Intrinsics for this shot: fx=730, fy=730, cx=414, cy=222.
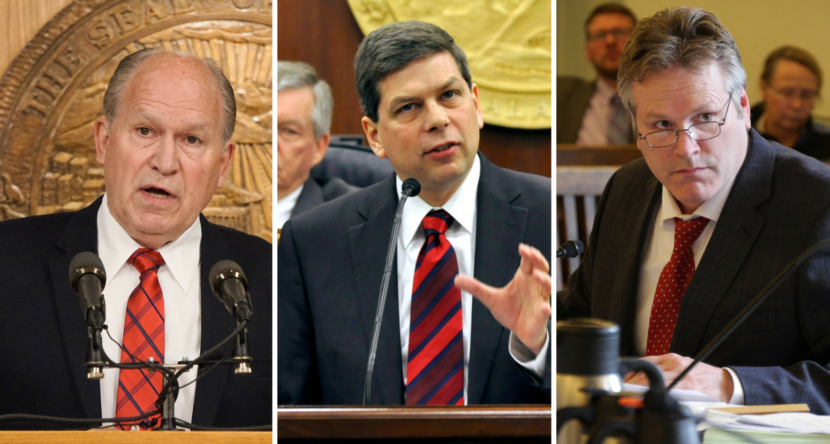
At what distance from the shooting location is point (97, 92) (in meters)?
1.97

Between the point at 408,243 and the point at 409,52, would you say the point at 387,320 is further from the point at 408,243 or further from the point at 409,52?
the point at 409,52

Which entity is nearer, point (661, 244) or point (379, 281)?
point (379, 281)

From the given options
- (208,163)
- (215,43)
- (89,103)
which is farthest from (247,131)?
(89,103)

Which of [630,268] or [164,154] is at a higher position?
[164,154]

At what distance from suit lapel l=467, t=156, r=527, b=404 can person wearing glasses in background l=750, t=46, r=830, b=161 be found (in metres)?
0.84

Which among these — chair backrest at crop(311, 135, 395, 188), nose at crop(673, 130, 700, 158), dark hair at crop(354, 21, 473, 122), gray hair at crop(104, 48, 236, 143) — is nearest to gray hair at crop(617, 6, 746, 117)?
nose at crop(673, 130, 700, 158)

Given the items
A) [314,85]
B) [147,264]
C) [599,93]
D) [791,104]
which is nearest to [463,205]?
[314,85]

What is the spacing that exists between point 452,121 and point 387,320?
547 millimetres

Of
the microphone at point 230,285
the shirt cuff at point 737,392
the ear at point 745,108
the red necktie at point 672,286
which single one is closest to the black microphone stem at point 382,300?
the microphone at point 230,285

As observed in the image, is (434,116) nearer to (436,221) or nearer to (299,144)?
(436,221)

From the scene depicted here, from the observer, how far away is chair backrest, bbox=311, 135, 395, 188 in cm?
195

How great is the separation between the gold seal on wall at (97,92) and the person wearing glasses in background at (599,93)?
0.89 meters

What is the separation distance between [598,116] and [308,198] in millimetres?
939

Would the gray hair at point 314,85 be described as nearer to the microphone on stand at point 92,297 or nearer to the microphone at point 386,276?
the microphone at point 386,276
